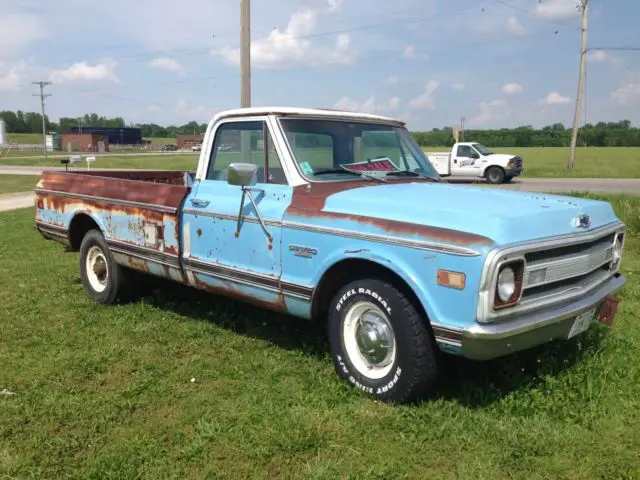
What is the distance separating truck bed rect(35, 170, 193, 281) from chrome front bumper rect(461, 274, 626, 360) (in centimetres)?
275

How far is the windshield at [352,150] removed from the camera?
4473 millimetres

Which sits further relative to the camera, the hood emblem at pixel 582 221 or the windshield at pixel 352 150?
the windshield at pixel 352 150

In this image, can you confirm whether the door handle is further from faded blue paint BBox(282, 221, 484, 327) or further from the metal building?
the metal building

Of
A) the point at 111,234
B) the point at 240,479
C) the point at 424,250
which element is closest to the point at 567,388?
the point at 424,250

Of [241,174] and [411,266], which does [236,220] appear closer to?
[241,174]

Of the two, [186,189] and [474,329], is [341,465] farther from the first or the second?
[186,189]

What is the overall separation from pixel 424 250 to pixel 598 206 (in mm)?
1538

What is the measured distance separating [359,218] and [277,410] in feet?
4.24

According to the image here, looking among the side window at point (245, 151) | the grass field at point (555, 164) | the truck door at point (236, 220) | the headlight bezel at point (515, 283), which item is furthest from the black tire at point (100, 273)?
the grass field at point (555, 164)

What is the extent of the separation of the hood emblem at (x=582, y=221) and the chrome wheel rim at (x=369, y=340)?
1.29m

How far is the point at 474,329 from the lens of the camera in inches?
123

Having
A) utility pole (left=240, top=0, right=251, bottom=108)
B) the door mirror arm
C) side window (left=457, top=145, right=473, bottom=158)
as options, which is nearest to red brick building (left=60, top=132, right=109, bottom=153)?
side window (left=457, top=145, right=473, bottom=158)

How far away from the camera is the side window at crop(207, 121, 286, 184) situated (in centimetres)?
447

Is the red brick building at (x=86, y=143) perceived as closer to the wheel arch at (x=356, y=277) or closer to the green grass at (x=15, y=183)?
the green grass at (x=15, y=183)
